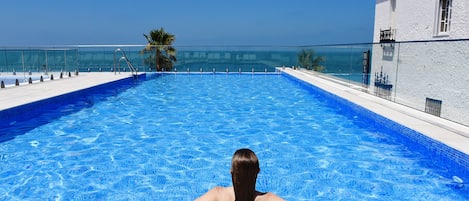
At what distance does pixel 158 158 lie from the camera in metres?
5.00

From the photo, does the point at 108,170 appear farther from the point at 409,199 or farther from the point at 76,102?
the point at 76,102

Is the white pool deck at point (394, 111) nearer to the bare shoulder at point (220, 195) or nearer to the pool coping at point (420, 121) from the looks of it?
the pool coping at point (420, 121)

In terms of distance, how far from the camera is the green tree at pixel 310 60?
15023mm

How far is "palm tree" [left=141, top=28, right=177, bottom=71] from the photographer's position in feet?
62.8

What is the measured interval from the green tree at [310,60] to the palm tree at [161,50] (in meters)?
6.65

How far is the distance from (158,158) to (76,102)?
17.2 feet

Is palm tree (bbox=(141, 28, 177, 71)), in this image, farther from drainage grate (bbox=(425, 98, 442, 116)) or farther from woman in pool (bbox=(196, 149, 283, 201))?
woman in pool (bbox=(196, 149, 283, 201))

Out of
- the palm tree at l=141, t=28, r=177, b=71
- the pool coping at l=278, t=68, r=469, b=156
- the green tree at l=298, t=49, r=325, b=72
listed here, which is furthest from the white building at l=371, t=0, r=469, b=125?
the palm tree at l=141, t=28, r=177, b=71

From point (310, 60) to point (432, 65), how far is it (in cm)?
926

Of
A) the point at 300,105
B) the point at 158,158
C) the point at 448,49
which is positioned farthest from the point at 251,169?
the point at 300,105

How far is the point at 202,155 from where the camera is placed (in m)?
5.14

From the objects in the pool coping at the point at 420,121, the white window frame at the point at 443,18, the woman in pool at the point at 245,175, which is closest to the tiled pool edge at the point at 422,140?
the pool coping at the point at 420,121

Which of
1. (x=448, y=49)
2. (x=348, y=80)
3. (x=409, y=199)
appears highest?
(x=448, y=49)

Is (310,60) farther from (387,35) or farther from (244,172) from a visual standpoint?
(244,172)
